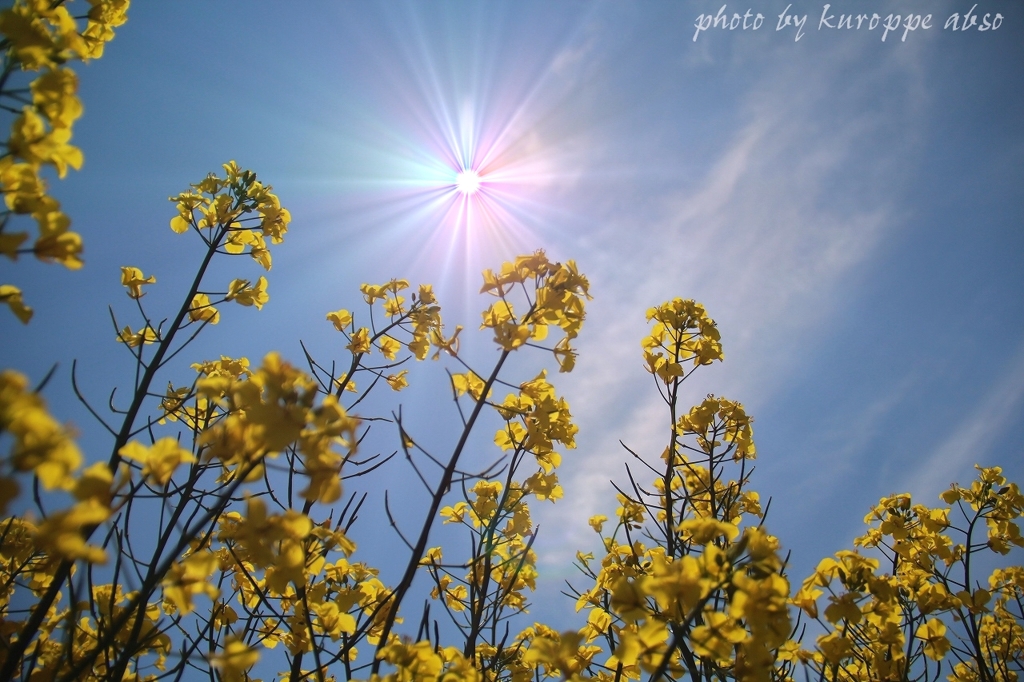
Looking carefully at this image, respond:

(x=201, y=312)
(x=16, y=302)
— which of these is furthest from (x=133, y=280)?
(x=16, y=302)

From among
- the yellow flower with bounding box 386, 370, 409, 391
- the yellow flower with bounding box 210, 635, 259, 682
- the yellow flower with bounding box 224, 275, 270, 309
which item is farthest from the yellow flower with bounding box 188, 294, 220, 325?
the yellow flower with bounding box 210, 635, 259, 682

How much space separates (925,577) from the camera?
11.3ft

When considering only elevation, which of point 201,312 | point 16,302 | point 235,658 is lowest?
point 235,658

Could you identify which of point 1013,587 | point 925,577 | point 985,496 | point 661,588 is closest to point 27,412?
point 661,588

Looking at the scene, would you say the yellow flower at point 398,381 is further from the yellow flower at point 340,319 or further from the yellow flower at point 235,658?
the yellow flower at point 235,658

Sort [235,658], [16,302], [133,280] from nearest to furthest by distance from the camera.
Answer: [235,658] < [16,302] < [133,280]

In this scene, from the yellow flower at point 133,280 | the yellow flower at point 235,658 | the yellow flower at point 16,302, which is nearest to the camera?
the yellow flower at point 235,658

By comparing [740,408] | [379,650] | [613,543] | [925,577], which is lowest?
[379,650]

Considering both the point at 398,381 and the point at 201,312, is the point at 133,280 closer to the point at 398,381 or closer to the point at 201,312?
the point at 201,312

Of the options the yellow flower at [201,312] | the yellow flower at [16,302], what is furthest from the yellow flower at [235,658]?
the yellow flower at [201,312]

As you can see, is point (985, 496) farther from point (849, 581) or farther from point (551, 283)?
point (551, 283)

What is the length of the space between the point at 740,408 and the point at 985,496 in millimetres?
2933

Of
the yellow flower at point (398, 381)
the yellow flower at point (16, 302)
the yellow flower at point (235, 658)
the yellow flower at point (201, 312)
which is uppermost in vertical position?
the yellow flower at point (398, 381)

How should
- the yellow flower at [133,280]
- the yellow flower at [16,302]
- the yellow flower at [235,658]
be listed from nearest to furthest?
the yellow flower at [235,658]
the yellow flower at [16,302]
the yellow flower at [133,280]
